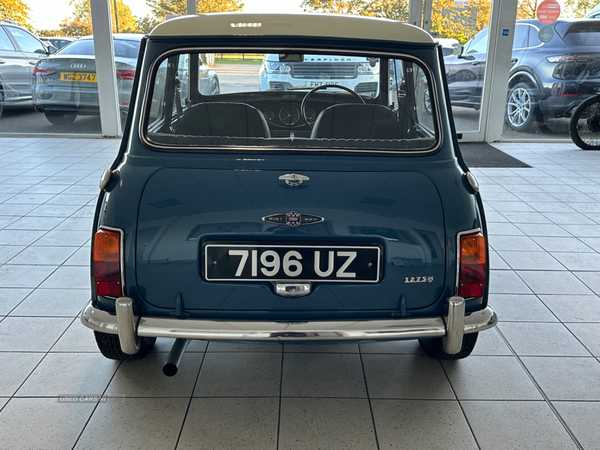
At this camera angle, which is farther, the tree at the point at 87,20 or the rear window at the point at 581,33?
the rear window at the point at 581,33

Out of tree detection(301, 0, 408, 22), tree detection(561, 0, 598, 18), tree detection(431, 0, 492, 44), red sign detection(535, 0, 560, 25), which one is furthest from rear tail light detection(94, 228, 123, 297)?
tree detection(561, 0, 598, 18)

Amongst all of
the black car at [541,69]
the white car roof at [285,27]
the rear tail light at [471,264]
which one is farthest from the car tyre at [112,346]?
the black car at [541,69]

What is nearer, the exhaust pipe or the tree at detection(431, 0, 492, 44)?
the exhaust pipe

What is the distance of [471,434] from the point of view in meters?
2.40

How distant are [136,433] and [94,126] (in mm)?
8180

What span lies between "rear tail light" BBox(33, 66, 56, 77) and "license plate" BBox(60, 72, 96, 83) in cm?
23

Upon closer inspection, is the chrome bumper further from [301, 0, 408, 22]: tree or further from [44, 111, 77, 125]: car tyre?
[44, 111, 77, 125]: car tyre

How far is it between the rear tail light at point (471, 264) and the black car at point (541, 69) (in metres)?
7.73

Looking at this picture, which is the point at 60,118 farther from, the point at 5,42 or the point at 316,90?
the point at 316,90

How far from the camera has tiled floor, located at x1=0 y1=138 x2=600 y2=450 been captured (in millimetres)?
2377

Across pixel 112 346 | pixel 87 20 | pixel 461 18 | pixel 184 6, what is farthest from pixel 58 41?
pixel 112 346

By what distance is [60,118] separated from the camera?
32.0 feet

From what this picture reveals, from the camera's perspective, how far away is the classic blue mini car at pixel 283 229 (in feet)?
7.41

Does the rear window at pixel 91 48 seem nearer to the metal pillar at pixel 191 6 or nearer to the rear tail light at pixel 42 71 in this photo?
the rear tail light at pixel 42 71
